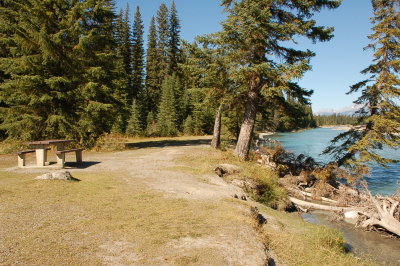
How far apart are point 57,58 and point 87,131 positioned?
202 inches

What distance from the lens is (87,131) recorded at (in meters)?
19.4

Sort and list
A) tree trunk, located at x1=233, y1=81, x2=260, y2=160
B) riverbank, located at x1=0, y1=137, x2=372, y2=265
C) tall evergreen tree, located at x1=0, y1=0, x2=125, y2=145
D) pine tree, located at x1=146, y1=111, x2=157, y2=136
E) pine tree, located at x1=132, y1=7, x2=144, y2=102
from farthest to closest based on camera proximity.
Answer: pine tree, located at x1=132, y1=7, x2=144, y2=102 < pine tree, located at x1=146, y1=111, x2=157, y2=136 < tall evergreen tree, located at x1=0, y1=0, x2=125, y2=145 < tree trunk, located at x1=233, y1=81, x2=260, y2=160 < riverbank, located at x1=0, y1=137, x2=372, y2=265

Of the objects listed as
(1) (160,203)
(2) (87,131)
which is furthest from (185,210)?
(2) (87,131)

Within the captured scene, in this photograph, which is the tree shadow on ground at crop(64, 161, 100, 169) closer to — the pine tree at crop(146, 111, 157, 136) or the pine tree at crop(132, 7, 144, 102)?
the pine tree at crop(146, 111, 157, 136)

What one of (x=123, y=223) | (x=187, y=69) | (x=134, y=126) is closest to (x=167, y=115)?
(x=134, y=126)

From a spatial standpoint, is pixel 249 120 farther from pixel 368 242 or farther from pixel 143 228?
pixel 143 228

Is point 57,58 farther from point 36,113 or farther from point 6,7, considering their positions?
point 6,7

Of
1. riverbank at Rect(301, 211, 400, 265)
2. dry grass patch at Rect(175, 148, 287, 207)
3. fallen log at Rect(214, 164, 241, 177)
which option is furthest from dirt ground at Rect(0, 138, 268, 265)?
riverbank at Rect(301, 211, 400, 265)

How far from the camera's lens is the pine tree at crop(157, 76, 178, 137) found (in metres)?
41.1

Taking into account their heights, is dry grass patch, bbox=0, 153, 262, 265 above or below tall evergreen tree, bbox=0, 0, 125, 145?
below

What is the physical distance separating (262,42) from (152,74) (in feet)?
140

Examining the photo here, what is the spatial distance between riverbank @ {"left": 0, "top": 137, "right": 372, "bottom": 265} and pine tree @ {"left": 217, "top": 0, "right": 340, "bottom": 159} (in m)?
6.15

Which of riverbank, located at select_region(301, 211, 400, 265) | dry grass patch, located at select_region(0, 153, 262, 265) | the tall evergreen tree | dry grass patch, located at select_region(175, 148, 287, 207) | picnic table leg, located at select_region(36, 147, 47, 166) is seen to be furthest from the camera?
the tall evergreen tree

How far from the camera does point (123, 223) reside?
6180 mm
